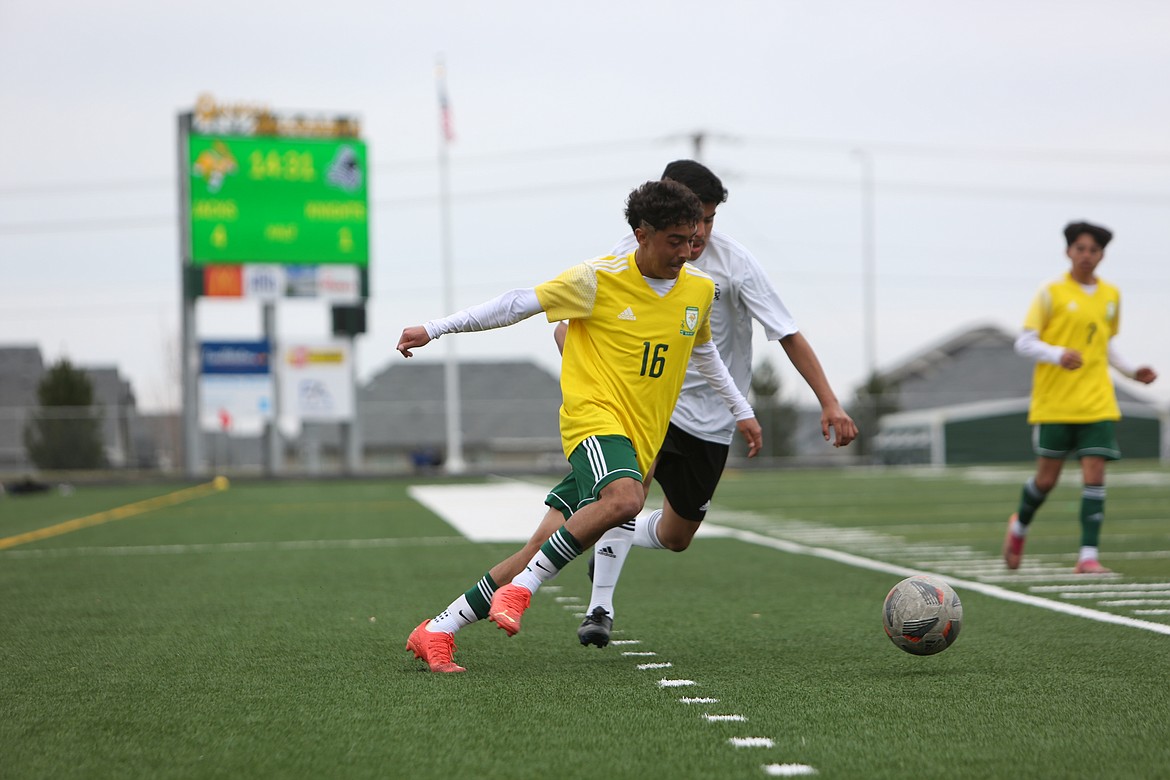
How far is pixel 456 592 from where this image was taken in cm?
768

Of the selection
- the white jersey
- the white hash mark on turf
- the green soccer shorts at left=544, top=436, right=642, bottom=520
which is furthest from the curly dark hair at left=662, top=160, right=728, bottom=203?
the white hash mark on turf

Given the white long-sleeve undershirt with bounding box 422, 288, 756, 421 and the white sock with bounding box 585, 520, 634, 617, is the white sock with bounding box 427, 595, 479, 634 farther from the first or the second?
the white long-sleeve undershirt with bounding box 422, 288, 756, 421

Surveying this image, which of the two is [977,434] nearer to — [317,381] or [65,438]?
[317,381]

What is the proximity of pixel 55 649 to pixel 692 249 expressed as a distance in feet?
10.4

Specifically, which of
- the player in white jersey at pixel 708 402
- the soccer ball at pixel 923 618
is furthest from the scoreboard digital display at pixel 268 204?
the soccer ball at pixel 923 618

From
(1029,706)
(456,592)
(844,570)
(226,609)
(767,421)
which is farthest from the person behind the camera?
(767,421)

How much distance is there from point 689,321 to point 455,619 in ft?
4.68

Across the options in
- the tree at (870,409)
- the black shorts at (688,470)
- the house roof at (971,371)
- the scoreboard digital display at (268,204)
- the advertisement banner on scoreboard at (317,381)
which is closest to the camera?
the black shorts at (688,470)

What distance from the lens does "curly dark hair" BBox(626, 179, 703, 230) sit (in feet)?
15.8

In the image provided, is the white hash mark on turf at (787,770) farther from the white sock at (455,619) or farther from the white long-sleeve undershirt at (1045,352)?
the white long-sleeve undershirt at (1045,352)

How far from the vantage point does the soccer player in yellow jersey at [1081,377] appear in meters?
8.16

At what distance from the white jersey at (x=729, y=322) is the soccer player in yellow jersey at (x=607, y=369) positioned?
1.66 feet

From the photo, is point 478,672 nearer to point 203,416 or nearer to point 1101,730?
point 1101,730

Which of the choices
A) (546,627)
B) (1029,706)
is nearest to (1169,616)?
(1029,706)
